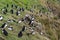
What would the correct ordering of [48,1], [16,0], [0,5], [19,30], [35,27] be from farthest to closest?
[48,1] → [16,0] → [0,5] → [35,27] → [19,30]

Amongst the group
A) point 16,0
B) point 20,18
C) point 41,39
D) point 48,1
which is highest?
point 48,1

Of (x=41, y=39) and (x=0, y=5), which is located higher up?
(x=0, y=5)

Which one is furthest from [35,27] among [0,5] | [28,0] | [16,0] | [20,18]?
[28,0]

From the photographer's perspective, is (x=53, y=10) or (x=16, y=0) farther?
(x=53, y=10)

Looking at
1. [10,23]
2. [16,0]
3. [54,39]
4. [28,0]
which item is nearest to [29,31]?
[10,23]

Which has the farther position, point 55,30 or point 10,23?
point 55,30

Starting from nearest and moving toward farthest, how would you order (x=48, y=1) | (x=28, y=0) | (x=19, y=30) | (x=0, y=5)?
(x=19, y=30), (x=0, y=5), (x=28, y=0), (x=48, y=1)

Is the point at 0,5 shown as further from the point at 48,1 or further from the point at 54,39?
the point at 48,1

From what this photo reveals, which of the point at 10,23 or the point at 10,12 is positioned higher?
the point at 10,12

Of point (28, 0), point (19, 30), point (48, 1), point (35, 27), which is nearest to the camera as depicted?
point (19, 30)

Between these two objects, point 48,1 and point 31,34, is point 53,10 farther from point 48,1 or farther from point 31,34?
point 31,34
